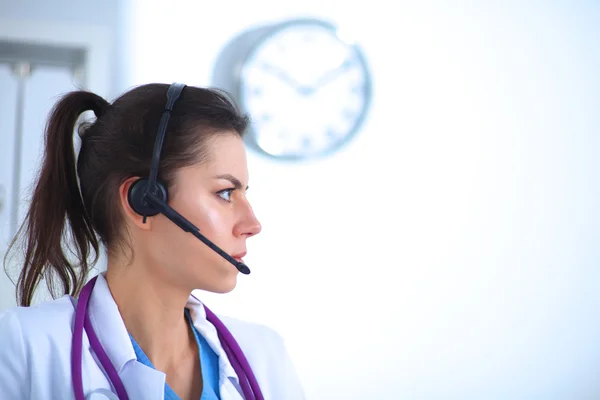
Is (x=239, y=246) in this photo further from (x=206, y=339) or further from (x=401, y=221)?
(x=401, y=221)

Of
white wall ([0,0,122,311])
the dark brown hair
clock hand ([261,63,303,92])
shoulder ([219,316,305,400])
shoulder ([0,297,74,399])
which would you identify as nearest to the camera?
shoulder ([0,297,74,399])

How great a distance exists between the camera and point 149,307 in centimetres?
100

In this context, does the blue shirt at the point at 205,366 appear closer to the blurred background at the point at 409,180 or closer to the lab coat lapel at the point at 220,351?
the lab coat lapel at the point at 220,351

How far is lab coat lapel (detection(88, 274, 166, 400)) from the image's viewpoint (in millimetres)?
925

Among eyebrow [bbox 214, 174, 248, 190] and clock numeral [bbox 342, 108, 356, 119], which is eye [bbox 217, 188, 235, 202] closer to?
eyebrow [bbox 214, 174, 248, 190]

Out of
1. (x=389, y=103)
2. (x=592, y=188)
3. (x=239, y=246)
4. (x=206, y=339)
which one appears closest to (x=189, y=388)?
(x=206, y=339)

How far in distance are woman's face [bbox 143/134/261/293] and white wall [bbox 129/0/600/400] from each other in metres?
0.99

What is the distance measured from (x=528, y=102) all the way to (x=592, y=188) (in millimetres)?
391

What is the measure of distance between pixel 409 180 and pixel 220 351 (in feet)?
4.05

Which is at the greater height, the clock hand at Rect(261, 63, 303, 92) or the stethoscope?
the clock hand at Rect(261, 63, 303, 92)

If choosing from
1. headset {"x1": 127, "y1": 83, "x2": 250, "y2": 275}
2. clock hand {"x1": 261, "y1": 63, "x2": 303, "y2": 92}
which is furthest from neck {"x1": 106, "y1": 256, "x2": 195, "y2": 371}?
clock hand {"x1": 261, "y1": 63, "x2": 303, "y2": 92}

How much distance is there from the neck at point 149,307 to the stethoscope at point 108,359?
0.06 metres

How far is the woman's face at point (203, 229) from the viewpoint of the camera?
976mm

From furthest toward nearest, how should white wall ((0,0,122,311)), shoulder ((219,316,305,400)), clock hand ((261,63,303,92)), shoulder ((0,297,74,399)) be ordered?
clock hand ((261,63,303,92)) < white wall ((0,0,122,311)) < shoulder ((219,316,305,400)) < shoulder ((0,297,74,399))
